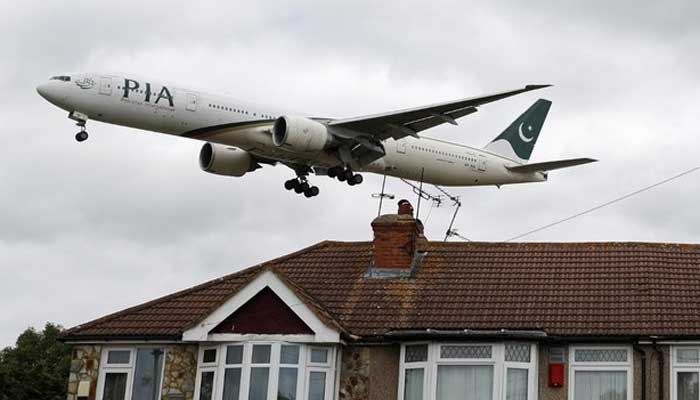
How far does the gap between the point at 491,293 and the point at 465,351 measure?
247cm

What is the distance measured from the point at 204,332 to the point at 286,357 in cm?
184

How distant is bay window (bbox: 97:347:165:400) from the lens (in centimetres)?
2733

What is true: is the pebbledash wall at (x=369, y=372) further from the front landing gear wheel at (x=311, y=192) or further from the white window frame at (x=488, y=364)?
the front landing gear wheel at (x=311, y=192)

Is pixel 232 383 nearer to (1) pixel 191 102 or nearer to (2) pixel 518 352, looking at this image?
(2) pixel 518 352

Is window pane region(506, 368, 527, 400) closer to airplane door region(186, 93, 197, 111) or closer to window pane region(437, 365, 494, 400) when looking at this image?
window pane region(437, 365, 494, 400)

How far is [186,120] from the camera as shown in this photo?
1688 inches

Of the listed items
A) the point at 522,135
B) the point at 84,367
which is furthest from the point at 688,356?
the point at 522,135

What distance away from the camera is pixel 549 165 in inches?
2044

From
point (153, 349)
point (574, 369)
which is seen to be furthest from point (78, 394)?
point (574, 369)

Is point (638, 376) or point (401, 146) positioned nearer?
point (638, 376)

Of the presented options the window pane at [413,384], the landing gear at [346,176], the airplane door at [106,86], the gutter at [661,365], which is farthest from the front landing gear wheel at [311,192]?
the gutter at [661,365]

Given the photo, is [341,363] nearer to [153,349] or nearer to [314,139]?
[153,349]

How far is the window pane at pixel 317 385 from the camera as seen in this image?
26484mm

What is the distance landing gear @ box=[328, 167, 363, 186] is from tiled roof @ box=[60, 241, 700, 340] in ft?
53.5
